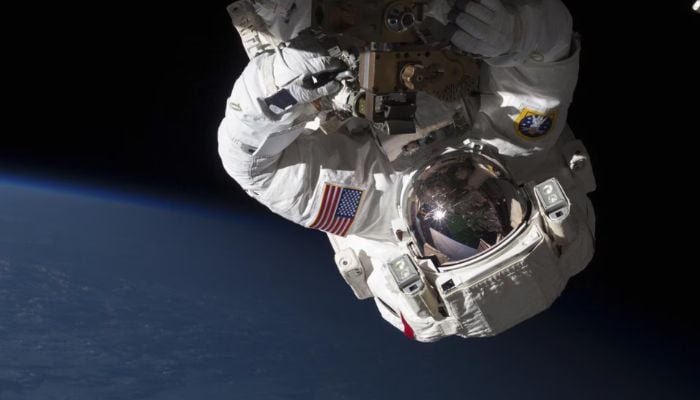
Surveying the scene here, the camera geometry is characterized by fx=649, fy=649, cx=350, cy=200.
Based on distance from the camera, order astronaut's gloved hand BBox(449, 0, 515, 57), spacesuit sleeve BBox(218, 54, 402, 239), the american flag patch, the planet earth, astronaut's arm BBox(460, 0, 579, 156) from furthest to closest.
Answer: the planet earth < the american flag patch < spacesuit sleeve BBox(218, 54, 402, 239) < astronaut's arm BBox(460, 0, 579, 156) < astronaut's gloved hand BBox(449, 0, 515, 57)

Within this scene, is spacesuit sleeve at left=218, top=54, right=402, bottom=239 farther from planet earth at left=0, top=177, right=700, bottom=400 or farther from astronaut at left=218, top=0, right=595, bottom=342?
planet earth at left=0, top=177, right=700, bottom=400

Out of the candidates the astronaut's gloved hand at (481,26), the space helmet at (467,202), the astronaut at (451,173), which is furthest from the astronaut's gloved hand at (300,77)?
the space helmet at (467,202)

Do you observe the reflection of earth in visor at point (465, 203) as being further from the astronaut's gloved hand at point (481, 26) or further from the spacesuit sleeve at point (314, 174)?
the astronaut's gloved hand at point (481, 26)

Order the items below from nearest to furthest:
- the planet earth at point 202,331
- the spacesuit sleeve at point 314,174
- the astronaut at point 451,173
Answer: the astronaut at point 451,173 < the spacesuit sleeve at point 314,174 < the planet earth at point 202,331

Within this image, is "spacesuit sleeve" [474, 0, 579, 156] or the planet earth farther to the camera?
the planet earth

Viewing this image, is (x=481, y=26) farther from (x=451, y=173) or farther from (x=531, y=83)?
(x=451, y=173)

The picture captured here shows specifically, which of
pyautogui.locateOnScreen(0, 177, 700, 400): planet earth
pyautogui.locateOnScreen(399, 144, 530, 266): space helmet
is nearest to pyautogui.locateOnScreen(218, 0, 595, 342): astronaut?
pyautogui.locateOnScreen(399, 144, 530, 266): space helmet

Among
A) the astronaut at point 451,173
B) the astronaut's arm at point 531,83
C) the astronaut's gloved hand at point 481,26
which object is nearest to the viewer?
the astronaut's gloved hand at point 481,26

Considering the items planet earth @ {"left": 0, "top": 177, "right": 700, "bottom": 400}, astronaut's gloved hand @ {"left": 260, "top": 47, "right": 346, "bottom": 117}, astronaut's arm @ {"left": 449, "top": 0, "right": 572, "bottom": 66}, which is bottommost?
planet earth @ {"left": 0, "top": 177, "right": 700, "bottom": 400}

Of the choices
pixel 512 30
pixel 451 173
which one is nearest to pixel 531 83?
pixel 512 30
